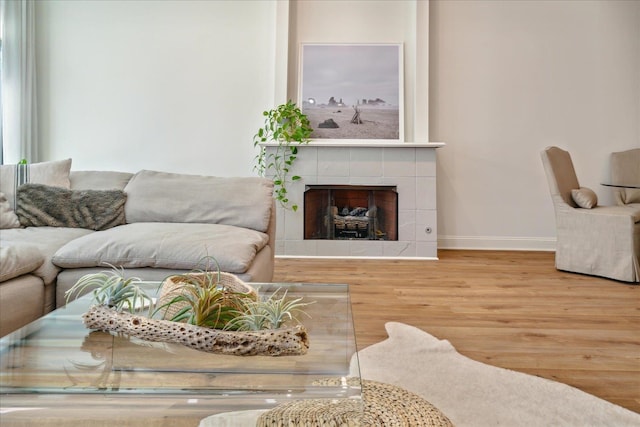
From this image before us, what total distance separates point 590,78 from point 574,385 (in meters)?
3.90

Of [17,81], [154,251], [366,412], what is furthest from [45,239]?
[17,81]

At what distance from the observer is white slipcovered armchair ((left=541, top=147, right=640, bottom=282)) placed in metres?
3.14

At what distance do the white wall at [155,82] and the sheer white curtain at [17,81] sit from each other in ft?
0.63

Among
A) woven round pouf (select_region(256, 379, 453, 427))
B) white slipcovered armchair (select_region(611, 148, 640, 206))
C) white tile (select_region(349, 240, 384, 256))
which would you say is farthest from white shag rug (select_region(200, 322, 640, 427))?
white slipcovered armchair (select_region(611, 148, 640, 206))

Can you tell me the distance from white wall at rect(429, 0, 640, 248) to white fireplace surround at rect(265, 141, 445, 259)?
1.48 feet

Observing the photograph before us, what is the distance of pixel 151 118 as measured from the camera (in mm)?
4488

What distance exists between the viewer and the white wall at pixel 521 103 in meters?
4.35

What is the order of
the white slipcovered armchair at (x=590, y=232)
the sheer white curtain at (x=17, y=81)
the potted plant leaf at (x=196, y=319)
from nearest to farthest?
the potted plant leaf at (x=196, y=319), the white slipcovered armchair at (x=590, y=232), the sheer white curtain at (x=17, y=81)

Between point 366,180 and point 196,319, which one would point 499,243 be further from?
point 196,319

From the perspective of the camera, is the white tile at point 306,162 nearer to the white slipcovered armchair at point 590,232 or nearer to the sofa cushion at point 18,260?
the white slipcovered armchair at point 590,232

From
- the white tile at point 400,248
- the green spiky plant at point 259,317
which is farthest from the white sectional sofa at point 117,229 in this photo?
the white tile at point 400,248

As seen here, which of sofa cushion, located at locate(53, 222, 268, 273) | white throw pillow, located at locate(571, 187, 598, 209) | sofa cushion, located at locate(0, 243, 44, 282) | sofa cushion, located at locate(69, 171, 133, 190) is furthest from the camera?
white throw pillow, located at locate(571, 187, 598, 209)

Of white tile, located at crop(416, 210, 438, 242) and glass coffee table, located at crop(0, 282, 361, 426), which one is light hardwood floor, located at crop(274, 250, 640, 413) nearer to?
white tile, located at crop(416, 210, 438, 242)

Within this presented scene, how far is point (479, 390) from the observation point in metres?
1.46
